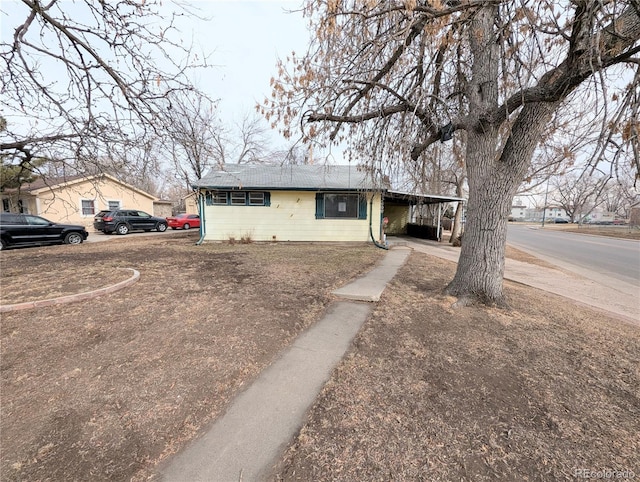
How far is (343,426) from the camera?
2049mm

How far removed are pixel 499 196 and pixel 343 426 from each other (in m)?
4.09

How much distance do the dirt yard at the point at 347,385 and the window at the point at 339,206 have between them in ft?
24.4

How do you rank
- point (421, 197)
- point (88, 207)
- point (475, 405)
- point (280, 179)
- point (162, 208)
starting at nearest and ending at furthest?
point (475, 405) < point (421, 197) < point (280, 179) < point (88, 207) < point (162, 208)

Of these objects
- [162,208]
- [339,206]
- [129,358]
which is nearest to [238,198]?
[339,206]

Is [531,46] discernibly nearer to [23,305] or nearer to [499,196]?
[499,196]

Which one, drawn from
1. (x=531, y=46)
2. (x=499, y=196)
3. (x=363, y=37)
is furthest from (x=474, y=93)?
(x=363, y=37)

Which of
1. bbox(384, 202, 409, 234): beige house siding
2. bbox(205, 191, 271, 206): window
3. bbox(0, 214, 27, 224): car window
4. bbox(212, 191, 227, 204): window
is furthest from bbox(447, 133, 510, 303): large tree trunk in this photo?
bbox(0, 214, 27, 224): car window

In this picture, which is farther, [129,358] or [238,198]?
[238,198]

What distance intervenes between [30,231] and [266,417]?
49.1ft

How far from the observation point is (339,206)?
481 inches

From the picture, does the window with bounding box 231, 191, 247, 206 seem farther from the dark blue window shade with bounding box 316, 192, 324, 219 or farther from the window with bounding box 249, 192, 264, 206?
the dark blue window shade with bounding box 316, 192, 324, 219

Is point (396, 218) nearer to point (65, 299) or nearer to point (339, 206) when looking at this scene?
point (339, 206)

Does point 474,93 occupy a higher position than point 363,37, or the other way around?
point 363,37

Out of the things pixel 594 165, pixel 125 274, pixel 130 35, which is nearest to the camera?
pixel 594 165
